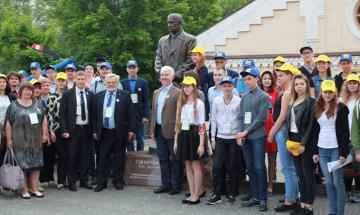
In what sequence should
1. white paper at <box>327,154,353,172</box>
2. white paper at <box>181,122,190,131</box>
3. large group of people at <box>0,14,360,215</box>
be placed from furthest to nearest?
1. white paper at <box>181,122,190,131</box>
2. large group of people at <box>0,14,360,215</box>
3. white paper at <box>327,154,353,172</box>

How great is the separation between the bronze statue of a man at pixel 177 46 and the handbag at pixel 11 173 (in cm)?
305

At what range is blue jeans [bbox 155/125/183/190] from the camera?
1021 cm

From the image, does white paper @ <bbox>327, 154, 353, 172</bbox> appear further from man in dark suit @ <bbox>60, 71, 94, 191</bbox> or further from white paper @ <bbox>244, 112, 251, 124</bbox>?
man in dark suit @ <bbox>60, 71, 94, 191</bbox>

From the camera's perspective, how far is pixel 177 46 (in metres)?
11.1

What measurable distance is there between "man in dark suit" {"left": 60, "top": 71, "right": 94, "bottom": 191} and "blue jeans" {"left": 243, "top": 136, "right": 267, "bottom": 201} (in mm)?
3075

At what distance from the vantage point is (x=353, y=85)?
8258mm

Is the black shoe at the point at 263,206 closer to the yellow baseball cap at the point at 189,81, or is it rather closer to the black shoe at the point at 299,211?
the black shoe at the point at 299,211

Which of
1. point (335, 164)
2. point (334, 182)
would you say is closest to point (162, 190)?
point (334, 182)

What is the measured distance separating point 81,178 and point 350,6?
1379 centimetres

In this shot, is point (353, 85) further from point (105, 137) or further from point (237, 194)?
point (105, 137)

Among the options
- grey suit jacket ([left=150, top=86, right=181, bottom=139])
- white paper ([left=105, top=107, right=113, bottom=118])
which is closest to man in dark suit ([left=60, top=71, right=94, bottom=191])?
white paper ([left=105, top=107, right=113, bottom=118])

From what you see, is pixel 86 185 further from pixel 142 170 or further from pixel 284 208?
pixel 284 208

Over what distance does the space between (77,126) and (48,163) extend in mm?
960

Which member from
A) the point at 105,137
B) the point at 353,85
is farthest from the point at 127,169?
the point at 353,85
